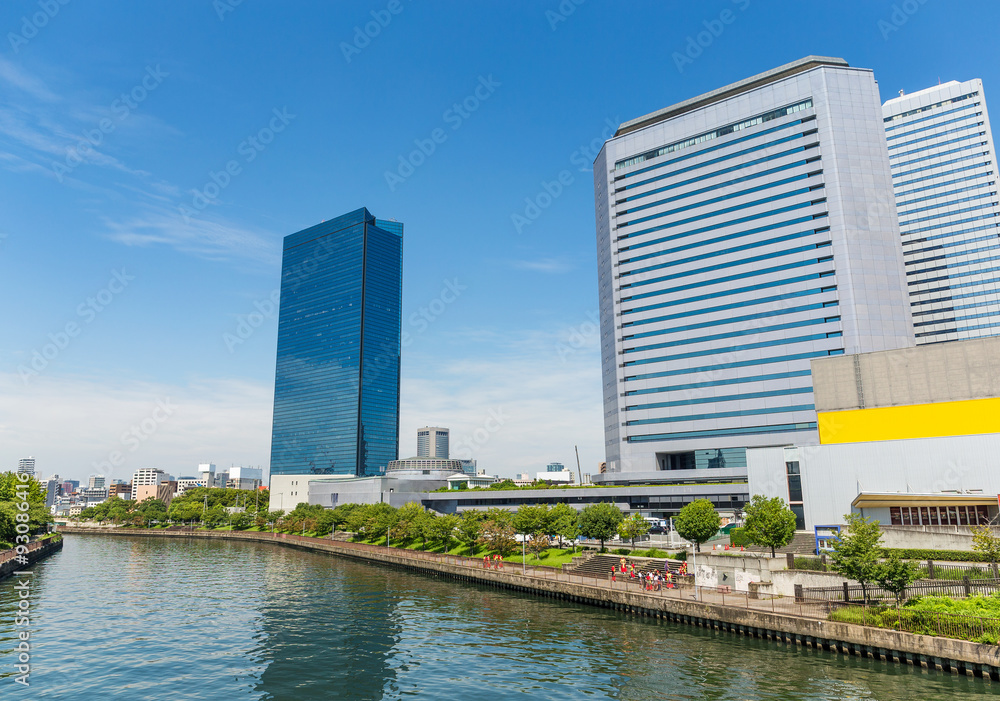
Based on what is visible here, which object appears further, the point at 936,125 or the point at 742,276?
the point at 936,125

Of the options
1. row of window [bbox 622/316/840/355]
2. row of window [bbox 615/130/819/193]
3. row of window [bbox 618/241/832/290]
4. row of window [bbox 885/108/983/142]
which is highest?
row of window [bbox 885/108/983/142]

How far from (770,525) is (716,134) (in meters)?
111

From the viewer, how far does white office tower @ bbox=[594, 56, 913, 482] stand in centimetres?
11938

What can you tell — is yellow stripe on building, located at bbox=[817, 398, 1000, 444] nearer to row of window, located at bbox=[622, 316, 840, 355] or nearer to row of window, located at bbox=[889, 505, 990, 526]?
row of window, located at bbox=[889, 505, 990, 526]

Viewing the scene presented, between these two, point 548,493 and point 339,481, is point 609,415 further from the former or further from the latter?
point 339,481

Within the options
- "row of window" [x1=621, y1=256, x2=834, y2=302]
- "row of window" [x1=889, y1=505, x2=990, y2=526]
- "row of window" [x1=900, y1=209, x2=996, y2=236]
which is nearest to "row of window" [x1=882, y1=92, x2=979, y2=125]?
"row of window" [x1=900, y1=209, x2=996, y2=236]

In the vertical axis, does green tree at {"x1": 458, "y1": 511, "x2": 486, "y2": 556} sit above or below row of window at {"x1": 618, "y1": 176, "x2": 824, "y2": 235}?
below

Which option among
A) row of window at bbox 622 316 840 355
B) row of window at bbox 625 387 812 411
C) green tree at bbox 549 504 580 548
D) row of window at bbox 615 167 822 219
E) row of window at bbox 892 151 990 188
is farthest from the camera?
row of window at bbox 892 151 990 188

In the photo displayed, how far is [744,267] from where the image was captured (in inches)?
5089

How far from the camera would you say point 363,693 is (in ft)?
101

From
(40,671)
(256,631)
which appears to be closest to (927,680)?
(256,631)

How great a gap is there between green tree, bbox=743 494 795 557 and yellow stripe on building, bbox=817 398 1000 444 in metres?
24.5

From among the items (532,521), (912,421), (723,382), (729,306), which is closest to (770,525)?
(912,421)

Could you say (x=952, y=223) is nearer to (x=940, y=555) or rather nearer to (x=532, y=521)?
(x=940, y=555)
